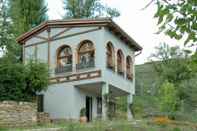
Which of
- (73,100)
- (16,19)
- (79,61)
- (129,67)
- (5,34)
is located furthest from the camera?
(16,19)

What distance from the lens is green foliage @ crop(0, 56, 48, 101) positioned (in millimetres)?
23344

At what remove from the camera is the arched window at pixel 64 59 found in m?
28.4

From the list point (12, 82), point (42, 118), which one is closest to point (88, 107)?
point (42, 118)

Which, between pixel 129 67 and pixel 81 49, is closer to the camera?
pixel 81 49

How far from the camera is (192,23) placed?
325 cm

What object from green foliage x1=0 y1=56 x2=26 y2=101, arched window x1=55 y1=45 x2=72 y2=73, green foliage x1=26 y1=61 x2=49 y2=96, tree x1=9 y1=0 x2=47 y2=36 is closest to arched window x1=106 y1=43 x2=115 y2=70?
arched window x1=55 y1=45 x2=72 y2=73

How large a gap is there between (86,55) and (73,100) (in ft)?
8.35

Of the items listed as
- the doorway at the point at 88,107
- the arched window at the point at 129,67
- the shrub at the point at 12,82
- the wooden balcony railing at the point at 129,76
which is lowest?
the doorway at the point at 88,107

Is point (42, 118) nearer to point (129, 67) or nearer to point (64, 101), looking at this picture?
point (64, 101)

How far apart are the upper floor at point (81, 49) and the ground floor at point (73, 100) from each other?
20.8 inches

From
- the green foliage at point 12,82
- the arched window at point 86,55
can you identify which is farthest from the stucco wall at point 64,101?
the green foliage at point 12,82

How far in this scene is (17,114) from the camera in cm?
2206

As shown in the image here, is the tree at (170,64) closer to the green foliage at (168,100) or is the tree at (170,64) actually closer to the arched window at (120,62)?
the green foliage at (168,100)

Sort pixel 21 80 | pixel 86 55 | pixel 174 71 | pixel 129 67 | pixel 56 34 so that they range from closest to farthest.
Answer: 1. pixel 21 80
2. pixel 86 55
3. pixel 56 34
4. pixel 129 67
5. pixel 174 71
